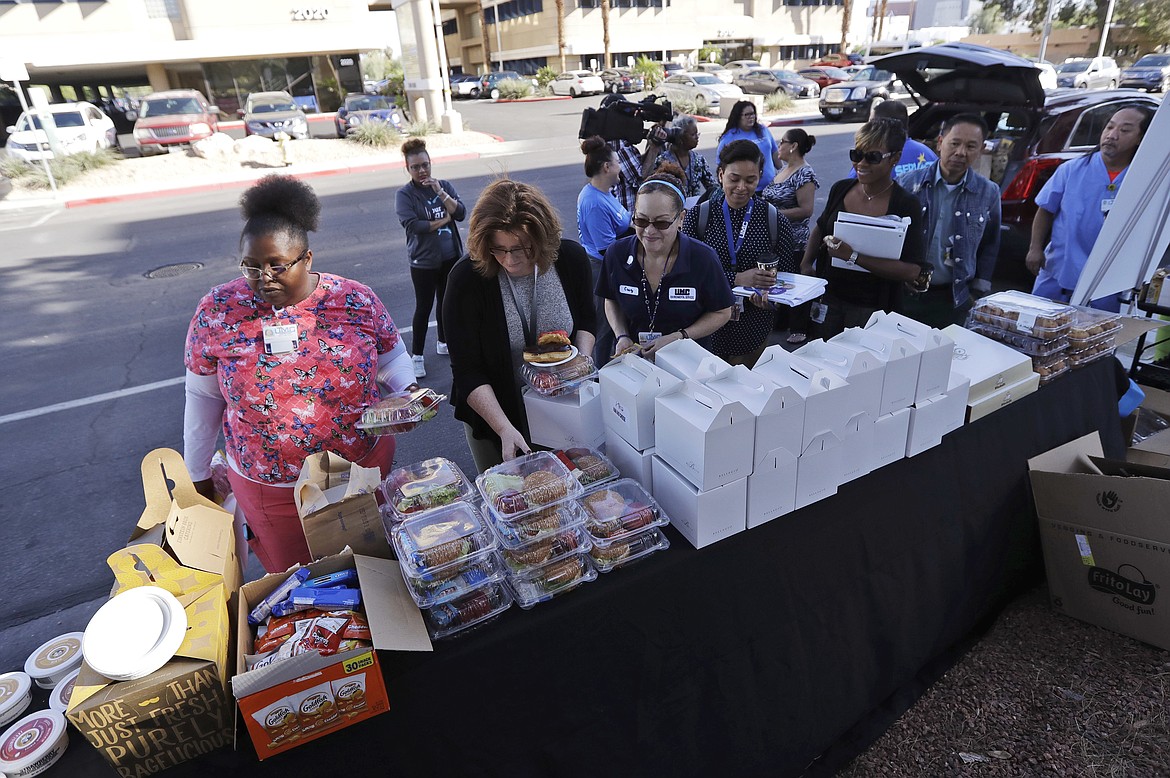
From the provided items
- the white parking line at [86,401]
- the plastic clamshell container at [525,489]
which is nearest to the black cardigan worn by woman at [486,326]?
the plastic clamshell container at [525,489]

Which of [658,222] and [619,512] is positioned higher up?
[658,222]

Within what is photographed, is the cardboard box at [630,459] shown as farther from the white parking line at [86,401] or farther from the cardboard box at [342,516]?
the white parking line at [86,401]

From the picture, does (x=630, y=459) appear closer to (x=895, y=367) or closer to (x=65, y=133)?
(x=895, y=367)

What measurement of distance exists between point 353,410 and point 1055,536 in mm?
2899

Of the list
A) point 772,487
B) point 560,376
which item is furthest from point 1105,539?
point 560,376

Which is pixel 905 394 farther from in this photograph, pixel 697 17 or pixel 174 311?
pixel 697 17

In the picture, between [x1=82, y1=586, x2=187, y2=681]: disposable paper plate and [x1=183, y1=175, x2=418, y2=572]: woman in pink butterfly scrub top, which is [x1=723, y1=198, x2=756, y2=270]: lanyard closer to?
[x1=183, y1=175, x2=418, y2=572]: woman in pink butterfly scrub top

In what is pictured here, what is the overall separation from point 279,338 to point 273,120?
21.5 meters

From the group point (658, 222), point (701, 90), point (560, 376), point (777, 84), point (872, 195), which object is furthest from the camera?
point (777, 84)

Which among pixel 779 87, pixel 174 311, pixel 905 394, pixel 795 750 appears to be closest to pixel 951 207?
pixel 905 394

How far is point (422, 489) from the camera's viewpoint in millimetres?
1935

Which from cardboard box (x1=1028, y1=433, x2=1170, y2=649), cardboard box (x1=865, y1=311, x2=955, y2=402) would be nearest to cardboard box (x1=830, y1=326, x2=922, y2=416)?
cardboard box (x1=865, y1=311, x2=955, y2=402)

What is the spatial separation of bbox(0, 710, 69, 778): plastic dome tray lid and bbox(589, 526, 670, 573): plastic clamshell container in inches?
52.1

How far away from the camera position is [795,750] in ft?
7.28
